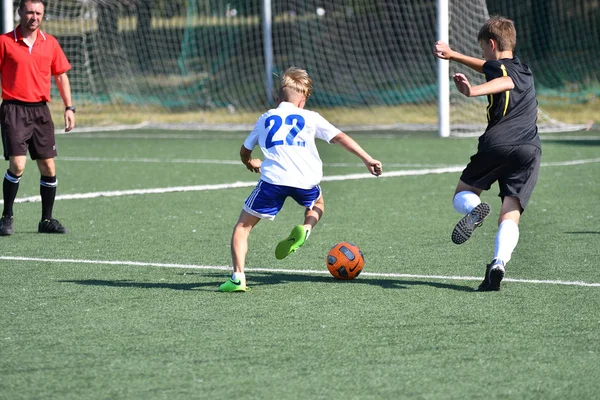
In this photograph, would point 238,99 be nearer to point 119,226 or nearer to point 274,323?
point 119,226

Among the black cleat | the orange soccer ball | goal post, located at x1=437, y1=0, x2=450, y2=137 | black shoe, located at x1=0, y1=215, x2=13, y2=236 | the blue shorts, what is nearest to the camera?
the black cleat

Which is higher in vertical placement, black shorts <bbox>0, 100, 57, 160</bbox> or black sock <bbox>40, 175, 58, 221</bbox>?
black shorts <bbox>0, 100, 57, 160</bbox>

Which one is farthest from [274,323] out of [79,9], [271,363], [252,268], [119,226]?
[79,9]

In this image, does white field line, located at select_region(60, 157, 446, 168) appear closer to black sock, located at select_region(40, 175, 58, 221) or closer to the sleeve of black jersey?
black sock, located at select_region(40, 175, 58, 221)

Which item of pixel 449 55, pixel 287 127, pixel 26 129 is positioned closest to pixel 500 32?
pixel 449 55

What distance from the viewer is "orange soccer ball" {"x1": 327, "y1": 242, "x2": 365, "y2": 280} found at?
6781 millimetres

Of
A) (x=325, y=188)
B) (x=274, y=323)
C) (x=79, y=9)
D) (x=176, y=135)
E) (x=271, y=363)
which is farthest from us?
(x=79, y=9)

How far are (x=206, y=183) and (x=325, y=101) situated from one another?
13.4m

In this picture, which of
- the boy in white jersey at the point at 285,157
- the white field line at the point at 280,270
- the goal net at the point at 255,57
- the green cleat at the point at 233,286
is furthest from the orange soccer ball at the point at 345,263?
the goal net at the point at 255,57

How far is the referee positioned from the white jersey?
3197 mm

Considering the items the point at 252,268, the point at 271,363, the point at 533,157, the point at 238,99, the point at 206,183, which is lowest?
the point at 238,99

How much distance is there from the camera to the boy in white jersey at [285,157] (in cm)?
643

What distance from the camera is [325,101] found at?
26.2m

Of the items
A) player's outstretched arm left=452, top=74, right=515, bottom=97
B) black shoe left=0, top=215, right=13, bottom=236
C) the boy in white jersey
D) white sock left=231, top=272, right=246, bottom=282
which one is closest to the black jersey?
player's outstretched arm left=452, top=74, right=515, bottom=97
